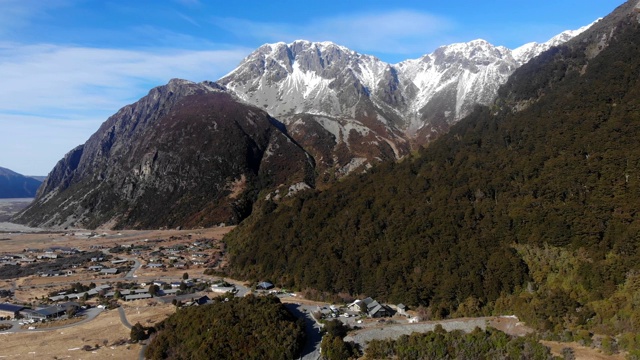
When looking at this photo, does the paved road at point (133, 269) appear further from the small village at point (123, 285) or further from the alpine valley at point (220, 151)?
the alpine valley at point (220, 151)

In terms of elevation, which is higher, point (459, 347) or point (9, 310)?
point (459, 347)

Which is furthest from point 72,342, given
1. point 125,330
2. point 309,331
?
point 309,331

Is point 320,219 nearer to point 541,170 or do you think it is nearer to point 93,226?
point 541,170

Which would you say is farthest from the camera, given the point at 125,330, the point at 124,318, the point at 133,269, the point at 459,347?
the point at 133,269

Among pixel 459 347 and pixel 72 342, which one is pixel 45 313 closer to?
pixel 72 342

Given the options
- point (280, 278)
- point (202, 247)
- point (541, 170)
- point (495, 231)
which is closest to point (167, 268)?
Answer: point (202, 247)

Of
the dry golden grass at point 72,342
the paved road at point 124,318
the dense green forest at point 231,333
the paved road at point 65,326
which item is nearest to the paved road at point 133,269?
the paved road at point 65,326

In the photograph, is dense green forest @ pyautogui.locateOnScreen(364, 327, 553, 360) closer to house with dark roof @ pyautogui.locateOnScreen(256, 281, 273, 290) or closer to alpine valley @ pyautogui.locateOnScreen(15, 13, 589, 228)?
house with dark roof @ pyautogui.locateOnScreen(256, 281, 273, 290)
